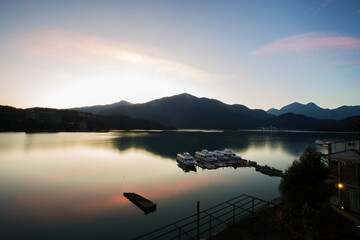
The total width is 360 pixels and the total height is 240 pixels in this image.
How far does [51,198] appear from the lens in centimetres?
3856

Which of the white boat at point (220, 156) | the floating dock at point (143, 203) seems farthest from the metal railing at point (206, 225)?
the white boat at point (220, 156)

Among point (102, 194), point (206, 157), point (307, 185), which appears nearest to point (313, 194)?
point (307, 185)

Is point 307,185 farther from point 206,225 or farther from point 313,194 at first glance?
point 206,225

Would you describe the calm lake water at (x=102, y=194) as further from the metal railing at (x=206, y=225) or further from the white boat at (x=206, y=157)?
the white boat at (x=206, y=157)

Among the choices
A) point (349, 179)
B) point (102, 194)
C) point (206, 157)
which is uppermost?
point (349, 179)

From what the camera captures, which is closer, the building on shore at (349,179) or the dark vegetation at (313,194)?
the dark vegetation at (313,194)

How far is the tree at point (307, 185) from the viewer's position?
16.5m

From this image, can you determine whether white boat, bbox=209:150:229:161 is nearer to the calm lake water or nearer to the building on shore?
the calm lake water

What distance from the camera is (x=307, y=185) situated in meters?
17.0

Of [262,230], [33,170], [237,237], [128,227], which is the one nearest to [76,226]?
[128,227]

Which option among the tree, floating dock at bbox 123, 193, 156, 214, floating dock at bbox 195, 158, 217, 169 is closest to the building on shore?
the tree

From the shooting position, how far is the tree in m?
16.5

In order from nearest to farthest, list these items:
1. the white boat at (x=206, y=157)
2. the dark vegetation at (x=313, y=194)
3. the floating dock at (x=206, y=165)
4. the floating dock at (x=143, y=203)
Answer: the dark vegetation at (x=313, y=194), the floating dock at (x=143, y=203), the floating dock at (x=206, y=165), the white boat at (x=206, y=157)

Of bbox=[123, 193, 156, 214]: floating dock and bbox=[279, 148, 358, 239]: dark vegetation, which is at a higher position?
bbox=[279, 148, 358, 239]: dark vegetation
